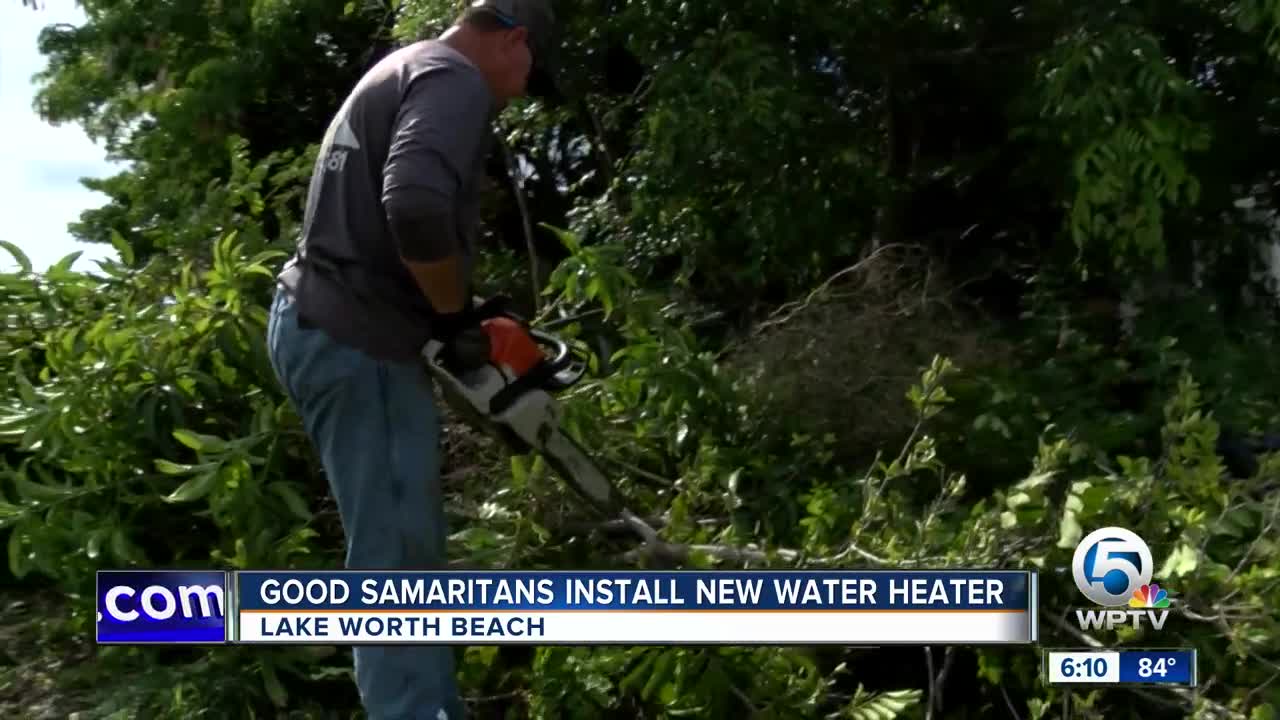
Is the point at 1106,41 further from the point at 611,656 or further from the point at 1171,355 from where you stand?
the point at 611,656

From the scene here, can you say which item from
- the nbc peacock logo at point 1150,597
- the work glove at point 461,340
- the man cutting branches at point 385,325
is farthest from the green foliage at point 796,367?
the work glove at point 461,340

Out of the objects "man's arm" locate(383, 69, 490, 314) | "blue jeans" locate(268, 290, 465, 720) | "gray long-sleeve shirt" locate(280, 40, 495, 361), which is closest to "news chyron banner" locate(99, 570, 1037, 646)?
"blue jeans" locate(268, 290, 465, 720)

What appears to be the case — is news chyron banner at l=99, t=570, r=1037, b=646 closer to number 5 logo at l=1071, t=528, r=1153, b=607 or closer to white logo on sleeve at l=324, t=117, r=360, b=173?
number 5 logo at l=1071, t=528, r=1153, b=607

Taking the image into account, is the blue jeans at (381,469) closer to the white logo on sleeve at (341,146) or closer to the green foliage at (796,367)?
the white logo on sleeve at (341,146)

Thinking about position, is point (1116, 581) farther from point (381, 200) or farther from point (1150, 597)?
point (381, 200)

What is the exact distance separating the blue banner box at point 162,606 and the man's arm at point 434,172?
111 cm

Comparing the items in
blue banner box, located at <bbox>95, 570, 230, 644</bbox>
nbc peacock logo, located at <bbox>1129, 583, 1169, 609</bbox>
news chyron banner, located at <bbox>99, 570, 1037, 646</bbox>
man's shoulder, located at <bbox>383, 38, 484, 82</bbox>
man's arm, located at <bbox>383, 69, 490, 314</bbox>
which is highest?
man's shoulder, located at <bbox>383, 38, 484, 82</bbox>

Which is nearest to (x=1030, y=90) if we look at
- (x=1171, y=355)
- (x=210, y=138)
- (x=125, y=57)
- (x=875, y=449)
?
(x=1171, y=355)

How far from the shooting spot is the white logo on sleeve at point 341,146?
3.55 meters

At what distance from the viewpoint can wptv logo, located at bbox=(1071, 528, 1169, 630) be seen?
3908 mm

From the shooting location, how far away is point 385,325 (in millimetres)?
3570

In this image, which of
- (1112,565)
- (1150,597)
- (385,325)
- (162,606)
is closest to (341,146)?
(385,325)

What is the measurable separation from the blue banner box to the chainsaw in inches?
31.6

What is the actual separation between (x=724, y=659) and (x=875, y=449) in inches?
44.5
